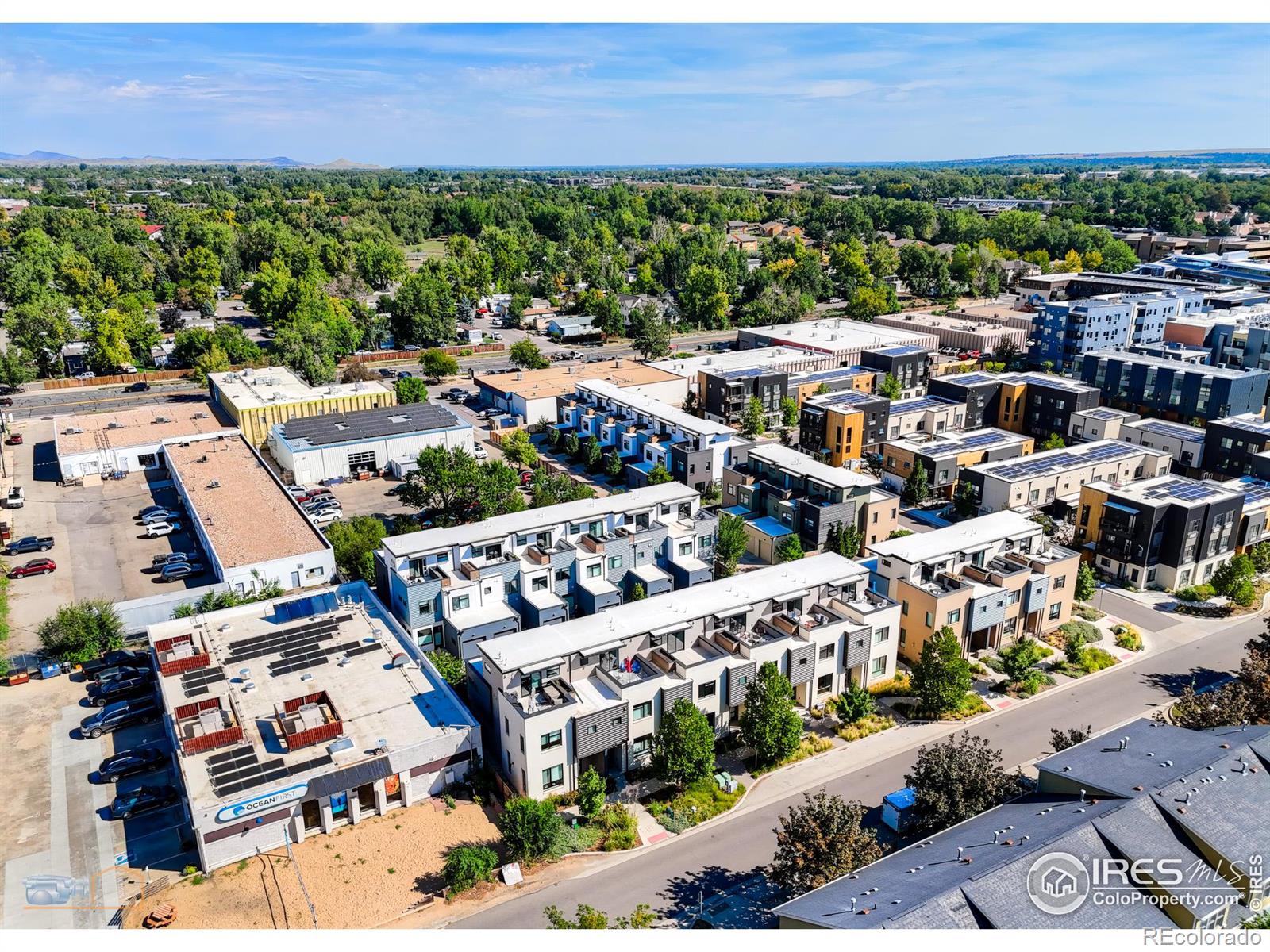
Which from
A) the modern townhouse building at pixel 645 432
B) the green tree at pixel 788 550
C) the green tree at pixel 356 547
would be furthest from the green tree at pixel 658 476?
the green tree at pixel 356 547

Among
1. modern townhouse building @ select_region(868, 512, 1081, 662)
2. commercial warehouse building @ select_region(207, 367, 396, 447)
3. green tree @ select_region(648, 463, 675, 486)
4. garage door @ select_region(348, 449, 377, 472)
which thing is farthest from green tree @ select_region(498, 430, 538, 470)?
modern townhouse building @ select_region(868, 512, 1081, 662)

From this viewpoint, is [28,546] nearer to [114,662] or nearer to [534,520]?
[114,662]

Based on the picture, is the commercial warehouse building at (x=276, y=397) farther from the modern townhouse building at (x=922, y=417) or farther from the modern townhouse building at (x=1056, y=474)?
the modern townhouse building at (x=1056, y=474)

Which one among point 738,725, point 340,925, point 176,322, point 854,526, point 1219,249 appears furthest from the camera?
point 1219,249

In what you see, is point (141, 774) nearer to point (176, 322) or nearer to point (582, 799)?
point (582, 799)

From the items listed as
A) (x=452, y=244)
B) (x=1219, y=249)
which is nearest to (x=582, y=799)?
(x=452, y=244)
